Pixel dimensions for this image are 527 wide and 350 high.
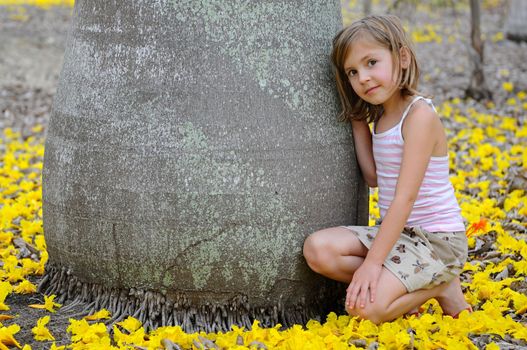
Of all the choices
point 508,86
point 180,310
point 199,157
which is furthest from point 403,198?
point 508,86

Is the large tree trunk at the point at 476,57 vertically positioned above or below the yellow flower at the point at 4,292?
above

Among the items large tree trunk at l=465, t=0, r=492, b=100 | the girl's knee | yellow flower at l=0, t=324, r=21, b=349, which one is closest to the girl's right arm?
the girl's knee

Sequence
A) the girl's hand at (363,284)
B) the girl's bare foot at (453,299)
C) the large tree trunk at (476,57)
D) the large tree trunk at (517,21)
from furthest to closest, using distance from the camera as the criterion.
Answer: the large tree trunk at (517,21) → the large tree trunk at (476,57) → the girl's bare foot at (453,299) → the girl's hand at (363,284)

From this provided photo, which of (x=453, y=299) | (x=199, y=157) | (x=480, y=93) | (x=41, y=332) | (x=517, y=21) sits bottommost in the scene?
(x=41, y=332)

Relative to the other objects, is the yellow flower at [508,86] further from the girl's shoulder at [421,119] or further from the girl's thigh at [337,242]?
the girl's thigh at [337,242]

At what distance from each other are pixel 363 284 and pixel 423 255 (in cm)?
30

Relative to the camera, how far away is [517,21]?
12031 mm

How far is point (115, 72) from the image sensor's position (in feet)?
9.86

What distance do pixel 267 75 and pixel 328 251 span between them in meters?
0.74

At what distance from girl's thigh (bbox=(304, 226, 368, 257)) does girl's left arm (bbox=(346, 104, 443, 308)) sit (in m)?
0.09

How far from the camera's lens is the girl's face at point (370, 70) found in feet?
10.1

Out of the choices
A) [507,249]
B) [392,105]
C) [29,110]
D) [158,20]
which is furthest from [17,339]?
[29,110]

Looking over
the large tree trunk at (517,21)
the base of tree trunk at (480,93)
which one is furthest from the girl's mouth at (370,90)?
the large tree trunk at (517,21)

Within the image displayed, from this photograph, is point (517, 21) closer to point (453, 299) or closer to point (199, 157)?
point (453, 299)
